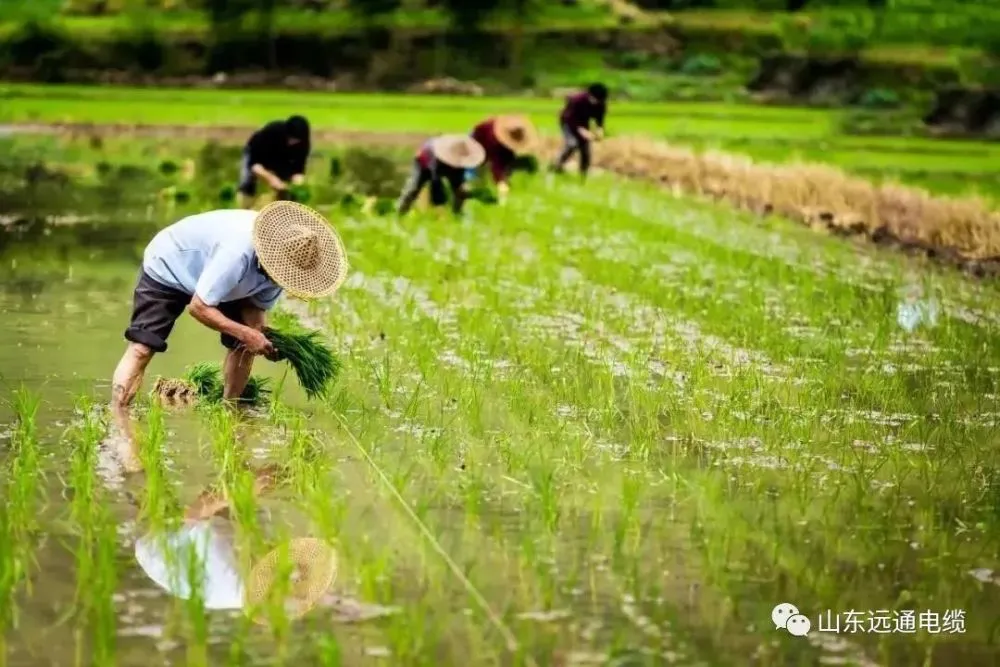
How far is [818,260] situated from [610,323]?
2.64 meters

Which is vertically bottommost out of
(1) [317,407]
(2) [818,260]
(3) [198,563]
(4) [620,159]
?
(4) [620,159]

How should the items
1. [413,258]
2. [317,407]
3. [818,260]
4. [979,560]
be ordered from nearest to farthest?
[979,560]
[317,407]
[413,258]
[818,260]

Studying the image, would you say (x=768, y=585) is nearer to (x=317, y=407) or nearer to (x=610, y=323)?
(x=317, y=407)

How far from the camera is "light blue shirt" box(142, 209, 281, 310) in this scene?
16.4ft

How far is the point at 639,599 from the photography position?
3680mm

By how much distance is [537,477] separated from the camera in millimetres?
4664

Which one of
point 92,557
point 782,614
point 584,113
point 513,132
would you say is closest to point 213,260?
point 92,557

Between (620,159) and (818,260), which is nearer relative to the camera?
(818,260)

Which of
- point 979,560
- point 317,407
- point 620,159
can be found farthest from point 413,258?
point 620,159

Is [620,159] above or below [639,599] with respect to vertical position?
below

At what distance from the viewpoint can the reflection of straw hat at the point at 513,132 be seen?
38.2 ft

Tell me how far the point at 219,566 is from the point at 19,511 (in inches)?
21.9

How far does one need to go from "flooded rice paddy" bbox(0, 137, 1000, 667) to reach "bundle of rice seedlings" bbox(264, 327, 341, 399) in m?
0.07

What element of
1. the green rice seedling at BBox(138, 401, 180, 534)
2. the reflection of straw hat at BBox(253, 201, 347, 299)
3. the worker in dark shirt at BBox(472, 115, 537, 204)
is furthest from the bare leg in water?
the worker in dark shirt at BBox(472, 115, 537, 204)
